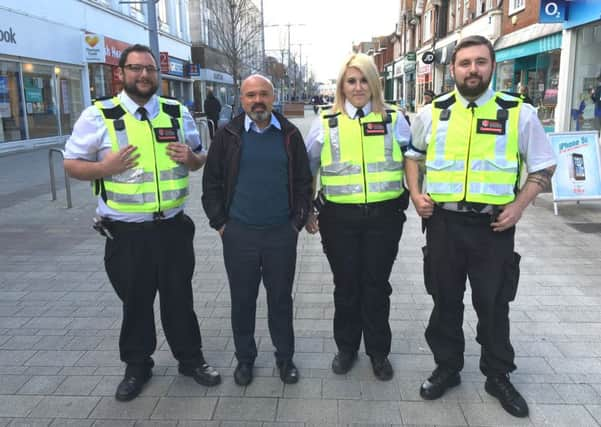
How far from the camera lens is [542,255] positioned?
5945 mm

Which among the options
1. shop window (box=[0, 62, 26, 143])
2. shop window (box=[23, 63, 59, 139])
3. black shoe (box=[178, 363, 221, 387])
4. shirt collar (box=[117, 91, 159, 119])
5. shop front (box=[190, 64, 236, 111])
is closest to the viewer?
shirt collar (box=[117, 91, 159, 119])

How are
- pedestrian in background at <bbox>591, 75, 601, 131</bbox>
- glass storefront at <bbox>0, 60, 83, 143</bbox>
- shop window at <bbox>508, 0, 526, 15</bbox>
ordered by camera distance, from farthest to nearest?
shop window at <bbox>508, 0, 526, 15</bbox>, glass storefront at <bbox>0, 60, 83, 143</bbox>, pedestrian in background at <bbox>591, 75, 601, 131</bbox>

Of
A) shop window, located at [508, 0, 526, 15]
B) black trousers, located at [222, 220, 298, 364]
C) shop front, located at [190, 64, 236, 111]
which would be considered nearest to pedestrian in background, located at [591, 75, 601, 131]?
shop window, located at [508, 0, 526, 15]

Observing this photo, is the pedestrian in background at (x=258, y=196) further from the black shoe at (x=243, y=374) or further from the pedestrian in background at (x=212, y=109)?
the pedestrian in background at (x=212, y=109)

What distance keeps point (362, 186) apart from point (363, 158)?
0.55 feet

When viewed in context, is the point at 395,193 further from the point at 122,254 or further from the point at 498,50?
the point at 498,50

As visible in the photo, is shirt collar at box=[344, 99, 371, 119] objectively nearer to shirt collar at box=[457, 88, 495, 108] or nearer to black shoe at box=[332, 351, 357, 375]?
shirt collar at box=[457, 88, 495, 108]

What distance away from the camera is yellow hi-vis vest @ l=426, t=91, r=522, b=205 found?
9.39 ft

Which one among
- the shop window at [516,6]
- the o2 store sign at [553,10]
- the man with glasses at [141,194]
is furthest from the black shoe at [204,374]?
the shop window at [516,6]

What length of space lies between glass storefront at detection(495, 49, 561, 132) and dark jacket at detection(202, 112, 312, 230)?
1231 centimetres

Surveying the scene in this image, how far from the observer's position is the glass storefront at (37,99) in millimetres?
15141

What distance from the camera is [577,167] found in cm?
784

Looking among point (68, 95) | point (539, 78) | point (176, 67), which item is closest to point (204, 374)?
point (539, 78)

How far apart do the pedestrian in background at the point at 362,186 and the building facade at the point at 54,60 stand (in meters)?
14.5
